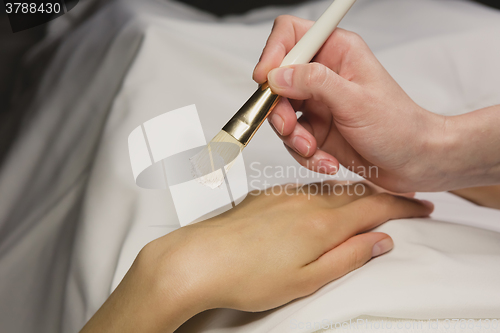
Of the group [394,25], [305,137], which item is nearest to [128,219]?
[305,137]

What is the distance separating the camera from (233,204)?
0.53 meters

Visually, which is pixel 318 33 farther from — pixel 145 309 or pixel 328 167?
pixel 145 309

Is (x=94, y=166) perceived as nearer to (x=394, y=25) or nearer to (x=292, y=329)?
(x=292, y=329)

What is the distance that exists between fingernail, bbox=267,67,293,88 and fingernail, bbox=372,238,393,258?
226mm

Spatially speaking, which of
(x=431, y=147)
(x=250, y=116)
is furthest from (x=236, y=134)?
(x=431, y=147)

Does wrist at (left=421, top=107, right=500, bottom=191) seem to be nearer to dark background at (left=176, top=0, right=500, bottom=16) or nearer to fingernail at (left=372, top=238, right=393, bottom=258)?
fingernail at (left=372, top=238, right=393, bottom=258)

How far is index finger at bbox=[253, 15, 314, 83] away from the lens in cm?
47

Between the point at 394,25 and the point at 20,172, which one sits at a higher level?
the point at 394,25

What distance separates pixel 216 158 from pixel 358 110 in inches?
7.8

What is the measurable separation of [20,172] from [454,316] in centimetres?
71

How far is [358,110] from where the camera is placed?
474 mm

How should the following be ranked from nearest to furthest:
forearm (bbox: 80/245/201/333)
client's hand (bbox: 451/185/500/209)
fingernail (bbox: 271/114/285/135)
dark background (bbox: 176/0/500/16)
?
forearm (bbox: 80/245/201/333) < fingernail (bbox: 271/114/285/135) < client's hand (bbox: 451/185/500/209) < dark background (bbox: 176/0/500/16)

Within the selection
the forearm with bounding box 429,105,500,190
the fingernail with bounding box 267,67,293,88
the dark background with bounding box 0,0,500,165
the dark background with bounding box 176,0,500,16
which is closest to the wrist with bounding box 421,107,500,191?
the forearm with bounding box 429,105,500,190

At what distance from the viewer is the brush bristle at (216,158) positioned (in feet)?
1.32
